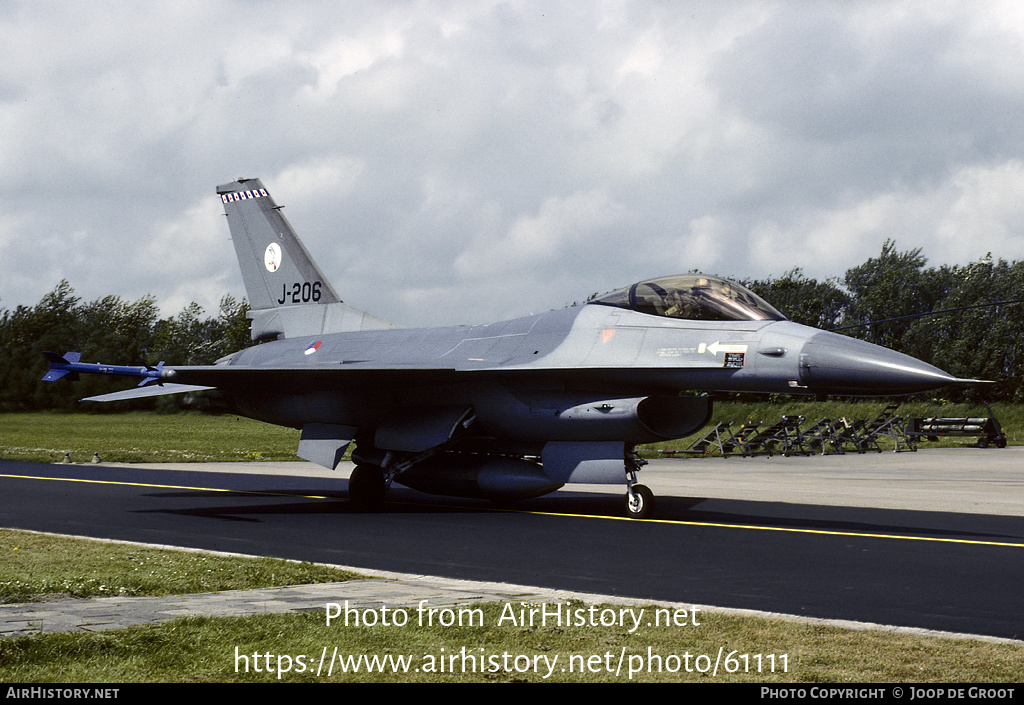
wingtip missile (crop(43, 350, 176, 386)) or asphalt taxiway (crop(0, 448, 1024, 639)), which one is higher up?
wingtip missile (crop(43, 350, 176, 386))

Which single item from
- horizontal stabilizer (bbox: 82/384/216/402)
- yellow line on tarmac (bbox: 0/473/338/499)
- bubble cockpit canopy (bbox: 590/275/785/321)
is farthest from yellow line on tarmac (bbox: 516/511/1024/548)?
horizontal stabilizer (bbox: 82/384/216/402)

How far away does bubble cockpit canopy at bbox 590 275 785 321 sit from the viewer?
1302 cm

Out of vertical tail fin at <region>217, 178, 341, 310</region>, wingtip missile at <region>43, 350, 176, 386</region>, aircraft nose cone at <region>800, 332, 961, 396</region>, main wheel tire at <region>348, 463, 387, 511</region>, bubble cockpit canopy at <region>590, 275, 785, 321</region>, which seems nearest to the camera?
aircraft nose cone at <region>800, 332, 961, 396</region>

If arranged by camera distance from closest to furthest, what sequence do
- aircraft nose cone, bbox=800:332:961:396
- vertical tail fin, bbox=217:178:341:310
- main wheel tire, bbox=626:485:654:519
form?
aircraft nose cone, bbox=800:332:961:396 → main wheel tire, bbox=626:485:654:519 → vertical tail fin, bbox=217:178:341:310

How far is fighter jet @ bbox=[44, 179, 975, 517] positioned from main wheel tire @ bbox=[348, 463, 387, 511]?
0.02 m

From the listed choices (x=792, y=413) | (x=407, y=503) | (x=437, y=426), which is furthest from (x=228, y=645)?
(x=792, y=413)

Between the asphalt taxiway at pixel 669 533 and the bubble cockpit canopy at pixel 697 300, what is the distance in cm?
257

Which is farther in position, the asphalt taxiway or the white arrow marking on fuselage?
the white arrow marking on fuselage

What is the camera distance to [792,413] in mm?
49750

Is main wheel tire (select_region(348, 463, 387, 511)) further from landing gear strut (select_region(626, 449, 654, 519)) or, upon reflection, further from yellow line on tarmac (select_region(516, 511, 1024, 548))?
landing gear strut (select_region(626, 449, 654, 519))

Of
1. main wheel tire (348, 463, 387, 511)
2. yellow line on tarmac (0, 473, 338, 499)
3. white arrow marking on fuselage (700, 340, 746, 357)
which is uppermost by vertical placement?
white arrow marking on fuselage (700, 340, 746, 357)

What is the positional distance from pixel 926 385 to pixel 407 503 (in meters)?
8.39

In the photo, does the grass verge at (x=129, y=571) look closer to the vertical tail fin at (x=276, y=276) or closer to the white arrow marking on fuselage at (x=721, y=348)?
the white arrow marking on fuselage at (x=721, y=348)
